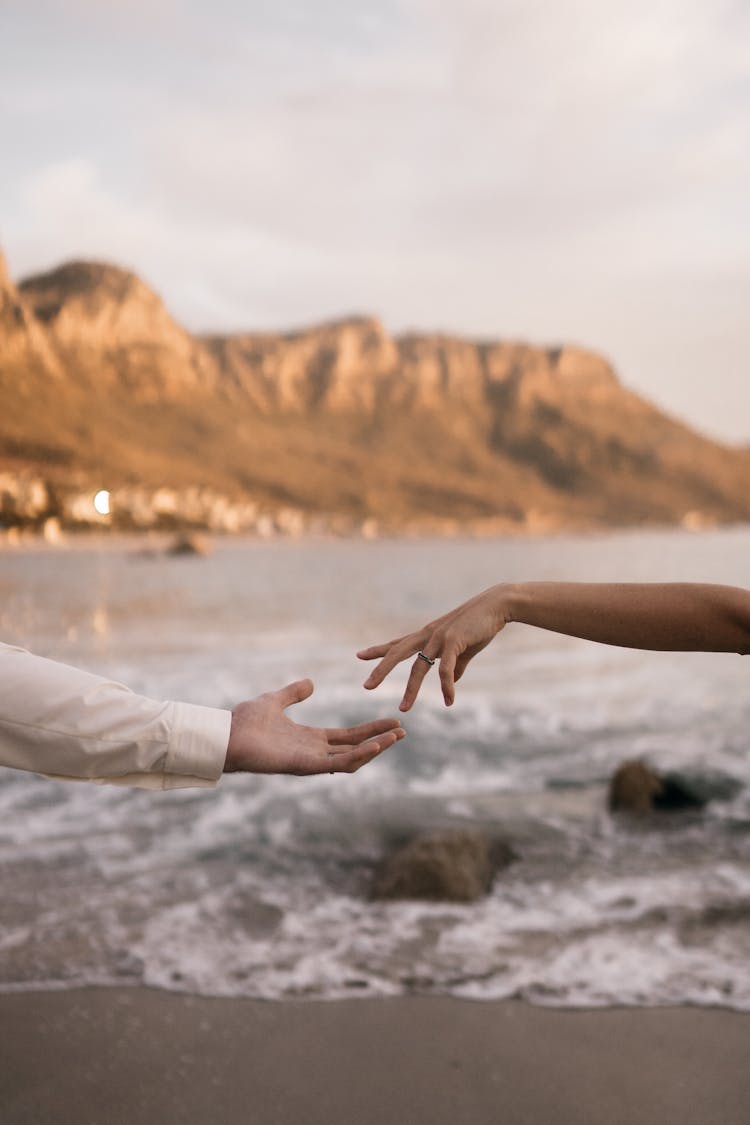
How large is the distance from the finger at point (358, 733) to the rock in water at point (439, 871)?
5.12 meters

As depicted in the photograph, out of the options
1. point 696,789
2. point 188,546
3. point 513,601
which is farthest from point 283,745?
point 188,546

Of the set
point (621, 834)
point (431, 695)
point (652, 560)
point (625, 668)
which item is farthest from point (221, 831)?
point (652, 560)

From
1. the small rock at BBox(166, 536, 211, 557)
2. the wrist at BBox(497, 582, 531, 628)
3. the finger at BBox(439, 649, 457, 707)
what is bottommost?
the small rock at BBox(166, 536, 211, 557)

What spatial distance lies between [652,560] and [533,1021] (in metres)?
94.8

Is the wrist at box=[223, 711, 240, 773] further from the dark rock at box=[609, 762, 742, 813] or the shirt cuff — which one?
the dark rock at box=[609, 762, 742, 813]

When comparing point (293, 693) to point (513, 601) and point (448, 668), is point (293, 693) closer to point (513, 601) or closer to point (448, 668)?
point (448, 668)

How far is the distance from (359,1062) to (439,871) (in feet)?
8.10

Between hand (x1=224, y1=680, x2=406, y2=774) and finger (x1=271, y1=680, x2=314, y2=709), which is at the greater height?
finger (x1=271, y1=680, x2=314, y2=709)

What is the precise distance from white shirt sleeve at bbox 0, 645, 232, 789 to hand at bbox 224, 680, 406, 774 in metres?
0.06

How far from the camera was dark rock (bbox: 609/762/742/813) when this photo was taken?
984cm

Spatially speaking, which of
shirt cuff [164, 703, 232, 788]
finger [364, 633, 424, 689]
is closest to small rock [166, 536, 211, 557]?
finger [364, 633, 424, 689]

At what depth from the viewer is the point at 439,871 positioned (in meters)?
7.09

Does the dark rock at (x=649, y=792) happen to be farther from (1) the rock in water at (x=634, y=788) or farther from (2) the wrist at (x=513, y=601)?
(2) the wrist at (x=513, y=601)

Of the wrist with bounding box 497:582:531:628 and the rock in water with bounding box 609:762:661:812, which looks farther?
the rock in water with bounding box 609:762:661:812
